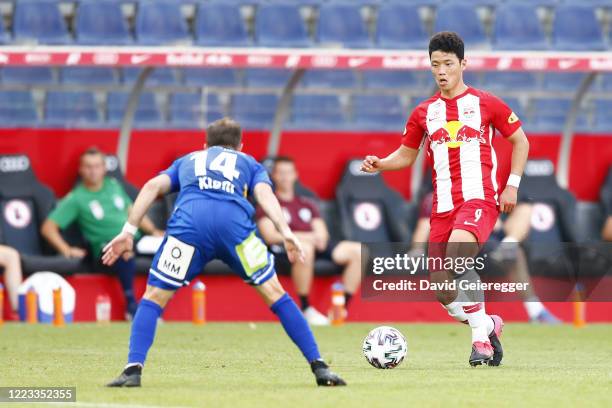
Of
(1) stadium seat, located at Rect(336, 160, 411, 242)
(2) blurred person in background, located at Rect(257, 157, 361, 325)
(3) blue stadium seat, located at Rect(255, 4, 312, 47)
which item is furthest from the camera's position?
(3) blue stadium seat, located at Rect(255, 4, 312, 47)

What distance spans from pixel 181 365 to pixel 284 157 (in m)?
5.63

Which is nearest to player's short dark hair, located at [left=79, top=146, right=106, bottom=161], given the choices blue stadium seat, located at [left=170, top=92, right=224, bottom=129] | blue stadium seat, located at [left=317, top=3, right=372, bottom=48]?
blue stadium seat, located at [left=170, top=92, right=224, bottom=129]

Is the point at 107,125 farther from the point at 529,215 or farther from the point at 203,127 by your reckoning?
the point at 529,215

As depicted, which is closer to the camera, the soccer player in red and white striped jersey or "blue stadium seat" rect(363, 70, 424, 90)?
the soccer player in red and white striped jersey

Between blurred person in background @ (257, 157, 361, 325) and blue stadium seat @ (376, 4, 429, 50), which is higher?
blue stadium seat @ (376, 4, 429, 50)

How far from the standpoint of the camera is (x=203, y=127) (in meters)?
15.2

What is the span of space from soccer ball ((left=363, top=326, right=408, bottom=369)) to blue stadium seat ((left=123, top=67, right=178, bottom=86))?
6.96m

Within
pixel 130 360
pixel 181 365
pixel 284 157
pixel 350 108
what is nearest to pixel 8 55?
pixel 284 157

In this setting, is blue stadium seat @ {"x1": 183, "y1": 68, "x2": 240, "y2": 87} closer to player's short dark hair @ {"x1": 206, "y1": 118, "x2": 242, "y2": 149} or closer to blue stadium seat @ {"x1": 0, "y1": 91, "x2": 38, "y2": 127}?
blue stadium seat @ {"x1": 0, "y1": 91, "x2": 38, "y2": 127}

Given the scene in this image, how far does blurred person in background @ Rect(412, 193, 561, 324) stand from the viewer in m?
14.6

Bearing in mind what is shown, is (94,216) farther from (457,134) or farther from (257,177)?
(257,177)

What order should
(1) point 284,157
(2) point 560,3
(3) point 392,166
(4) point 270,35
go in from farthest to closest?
(2) point 560,3, (4) point 270,35, (1) point 284,157, (3) point 392,166

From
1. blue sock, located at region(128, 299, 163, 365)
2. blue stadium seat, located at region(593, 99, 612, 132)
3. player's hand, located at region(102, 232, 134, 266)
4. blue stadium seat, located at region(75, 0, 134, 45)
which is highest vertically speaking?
blue stadium seat, located at region(75, 0, 134, 45)

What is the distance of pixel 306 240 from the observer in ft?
47.3
